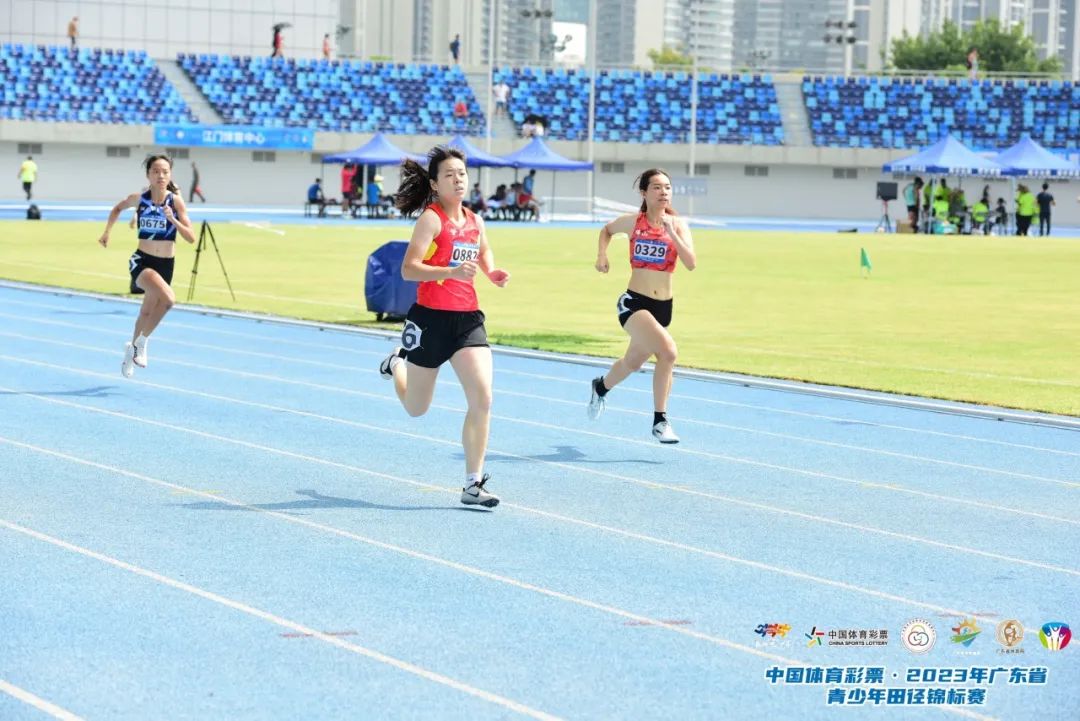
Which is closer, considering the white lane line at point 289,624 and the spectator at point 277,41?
the white lane line at point 289,624

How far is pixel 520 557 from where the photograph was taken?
7.66 metres

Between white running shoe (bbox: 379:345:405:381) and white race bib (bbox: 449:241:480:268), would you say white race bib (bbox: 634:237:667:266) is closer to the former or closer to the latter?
white running shoe (bbox: 379:345:405:381)

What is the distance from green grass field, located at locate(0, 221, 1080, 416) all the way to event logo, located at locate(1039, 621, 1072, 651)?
23.3 ft

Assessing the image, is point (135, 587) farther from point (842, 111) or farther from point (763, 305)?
point (842, 111)

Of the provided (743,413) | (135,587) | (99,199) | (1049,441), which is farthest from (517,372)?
(99,199)

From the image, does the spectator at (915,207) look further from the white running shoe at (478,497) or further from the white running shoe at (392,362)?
the white running shoe at (478,497)

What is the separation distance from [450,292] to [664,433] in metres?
2.60

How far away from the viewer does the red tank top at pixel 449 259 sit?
29.2 feet

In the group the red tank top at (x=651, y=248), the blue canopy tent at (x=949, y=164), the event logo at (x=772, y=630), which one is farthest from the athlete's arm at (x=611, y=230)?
the blue canopy tent at (x=949, y=164)

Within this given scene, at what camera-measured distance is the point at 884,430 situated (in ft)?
39.6

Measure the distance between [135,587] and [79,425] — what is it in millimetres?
4813

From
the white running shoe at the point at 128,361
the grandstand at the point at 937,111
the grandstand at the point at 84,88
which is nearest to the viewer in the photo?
the white running shoe at the point at 128,361

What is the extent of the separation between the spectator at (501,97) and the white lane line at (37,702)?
203ft

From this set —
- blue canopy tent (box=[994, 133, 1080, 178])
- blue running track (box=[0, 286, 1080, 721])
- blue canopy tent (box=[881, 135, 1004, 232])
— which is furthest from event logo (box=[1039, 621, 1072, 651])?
blue canopy tent (box=[994, 133, 1080, 178])
